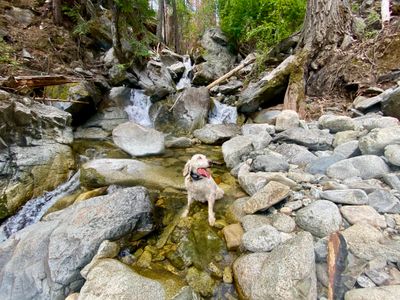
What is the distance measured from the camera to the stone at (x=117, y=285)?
2047mm

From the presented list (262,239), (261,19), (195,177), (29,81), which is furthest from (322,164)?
(261,19)

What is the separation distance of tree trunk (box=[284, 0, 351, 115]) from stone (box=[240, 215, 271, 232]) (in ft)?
15.5

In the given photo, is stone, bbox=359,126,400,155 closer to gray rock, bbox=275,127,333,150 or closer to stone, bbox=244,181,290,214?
gray rock, bbox=275,127,333,150

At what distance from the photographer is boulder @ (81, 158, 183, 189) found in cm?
427

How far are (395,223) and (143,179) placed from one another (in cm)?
353

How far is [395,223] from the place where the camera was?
225 centimetres

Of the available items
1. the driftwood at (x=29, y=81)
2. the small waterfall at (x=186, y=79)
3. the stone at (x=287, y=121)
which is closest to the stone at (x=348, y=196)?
the stone at (x=287, y=121)

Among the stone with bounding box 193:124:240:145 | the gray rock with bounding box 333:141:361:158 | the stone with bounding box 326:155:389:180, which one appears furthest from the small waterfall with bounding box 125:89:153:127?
the stone with bounding box 326:155:389:180

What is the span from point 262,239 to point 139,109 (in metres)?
7.59

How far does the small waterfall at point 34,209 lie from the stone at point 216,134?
335 cm

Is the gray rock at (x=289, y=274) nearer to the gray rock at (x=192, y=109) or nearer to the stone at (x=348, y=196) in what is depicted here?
the stone at (x=348, y=196)

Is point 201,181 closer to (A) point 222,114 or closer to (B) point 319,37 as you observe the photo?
(A) point 222,114

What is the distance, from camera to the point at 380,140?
124 inches

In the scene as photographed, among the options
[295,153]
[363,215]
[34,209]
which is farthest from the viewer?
[34,209]
